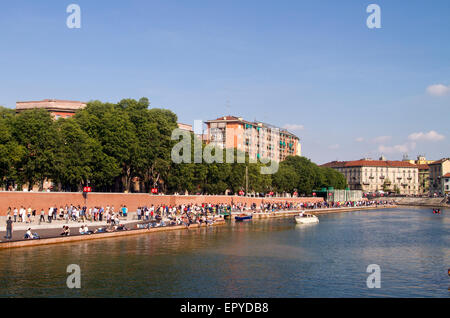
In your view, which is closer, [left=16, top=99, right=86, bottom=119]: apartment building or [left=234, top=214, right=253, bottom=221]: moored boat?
[left=234, top=214, right=253, bottom=221]: moored boat

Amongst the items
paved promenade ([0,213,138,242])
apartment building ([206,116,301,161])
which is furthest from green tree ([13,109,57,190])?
apartment building ([206,116,301,161])

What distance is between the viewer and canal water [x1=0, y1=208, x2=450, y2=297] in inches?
1040

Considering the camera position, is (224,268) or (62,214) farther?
(62,214)

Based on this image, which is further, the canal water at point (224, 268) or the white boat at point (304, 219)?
the white boat at point (304, 219)

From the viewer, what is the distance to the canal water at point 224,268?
26.4m

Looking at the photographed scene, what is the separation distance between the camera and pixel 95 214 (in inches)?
2208

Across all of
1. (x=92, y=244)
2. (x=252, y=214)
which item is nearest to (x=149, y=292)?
(x=92, y=244)

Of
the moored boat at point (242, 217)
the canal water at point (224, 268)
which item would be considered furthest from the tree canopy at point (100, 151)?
the canal water at point (224, 268)

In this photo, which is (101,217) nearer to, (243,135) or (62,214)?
(62,214)

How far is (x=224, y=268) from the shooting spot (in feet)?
107

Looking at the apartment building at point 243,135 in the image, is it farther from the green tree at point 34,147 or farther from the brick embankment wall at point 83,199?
the green tree at point 34,147

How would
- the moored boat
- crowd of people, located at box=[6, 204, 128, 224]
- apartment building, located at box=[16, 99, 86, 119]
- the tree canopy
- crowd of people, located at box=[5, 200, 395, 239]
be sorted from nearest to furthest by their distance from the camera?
crowd of people, located at box=[5, 200, 395, 239] → crowd of people, located at box=[6, 204, 128, 224] → the tree canopy → the moored boat → apartment building, located at box=[16, 99, 86, 119]

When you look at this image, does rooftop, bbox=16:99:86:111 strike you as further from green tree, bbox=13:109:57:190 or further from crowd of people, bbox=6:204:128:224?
crowd of people, bbox=6:204:128:224

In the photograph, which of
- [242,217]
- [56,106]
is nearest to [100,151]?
[242,217]
